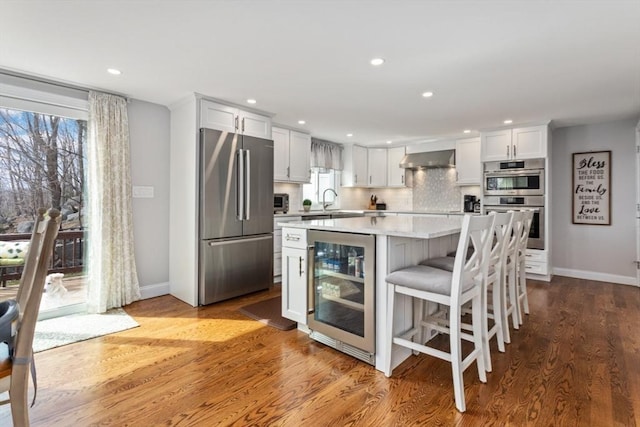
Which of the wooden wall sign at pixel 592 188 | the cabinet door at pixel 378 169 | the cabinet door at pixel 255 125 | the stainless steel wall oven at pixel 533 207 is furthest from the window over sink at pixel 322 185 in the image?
the wooden wall sign at pixel 592 188

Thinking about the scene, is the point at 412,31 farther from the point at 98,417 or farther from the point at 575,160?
the point at 575,160

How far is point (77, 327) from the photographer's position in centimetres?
296

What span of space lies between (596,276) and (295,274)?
15.6 feet

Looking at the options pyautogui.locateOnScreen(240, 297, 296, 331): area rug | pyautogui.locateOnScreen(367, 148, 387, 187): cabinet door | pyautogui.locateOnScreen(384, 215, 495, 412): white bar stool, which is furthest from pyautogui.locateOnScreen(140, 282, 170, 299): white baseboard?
pyautogui.locateOnScreen(367, 148, 387, 187): cabinet door

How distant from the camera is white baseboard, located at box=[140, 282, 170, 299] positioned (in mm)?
3809

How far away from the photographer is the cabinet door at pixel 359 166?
6402 millimetres

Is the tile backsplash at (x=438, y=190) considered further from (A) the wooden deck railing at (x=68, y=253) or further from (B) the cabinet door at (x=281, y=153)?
(A) the wooden deck railing at (x=68, y=253)

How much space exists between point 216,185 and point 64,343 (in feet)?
6.29

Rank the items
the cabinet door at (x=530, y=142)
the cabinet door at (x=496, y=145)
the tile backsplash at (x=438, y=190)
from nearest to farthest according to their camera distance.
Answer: the cabinet door at (x=530, y=142) → the cabinet door at (x=496, y=145) → the tile backsplash at (x=438, y=190)

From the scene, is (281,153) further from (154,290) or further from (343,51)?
(343,51)

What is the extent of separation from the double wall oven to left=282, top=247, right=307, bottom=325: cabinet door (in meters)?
3.62

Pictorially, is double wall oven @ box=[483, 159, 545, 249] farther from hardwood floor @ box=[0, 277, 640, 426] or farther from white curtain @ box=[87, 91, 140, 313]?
white curtain @ box=[87, 91, 140, 313]

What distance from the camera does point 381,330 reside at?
2.19m

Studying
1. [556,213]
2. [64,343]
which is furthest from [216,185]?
[556,213]
